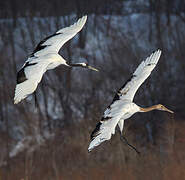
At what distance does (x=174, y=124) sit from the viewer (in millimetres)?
14344

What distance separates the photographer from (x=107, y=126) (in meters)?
5.83

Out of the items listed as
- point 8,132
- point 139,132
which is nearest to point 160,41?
point 139,132

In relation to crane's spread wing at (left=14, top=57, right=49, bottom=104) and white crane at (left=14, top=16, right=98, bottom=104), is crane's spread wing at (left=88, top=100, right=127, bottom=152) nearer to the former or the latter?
white crane at (left=14, top=16, right=98, bottom=104)

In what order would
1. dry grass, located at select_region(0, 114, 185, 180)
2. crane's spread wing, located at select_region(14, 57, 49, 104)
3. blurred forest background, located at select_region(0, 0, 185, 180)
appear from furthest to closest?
1. blurred forest background, located at select_region(0, 0, 185, 180)
2. dry grass, located at select_region(0, 114, 185, 180)
3. crane's spread wing, located at select_region(14, 57, 49, 104)

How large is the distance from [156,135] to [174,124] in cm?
86

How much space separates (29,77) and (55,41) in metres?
0.63

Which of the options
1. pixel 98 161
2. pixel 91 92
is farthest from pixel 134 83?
pixel 91 92

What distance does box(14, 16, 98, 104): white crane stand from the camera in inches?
213

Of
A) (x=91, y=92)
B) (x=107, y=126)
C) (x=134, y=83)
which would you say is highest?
(x=134, y=83)

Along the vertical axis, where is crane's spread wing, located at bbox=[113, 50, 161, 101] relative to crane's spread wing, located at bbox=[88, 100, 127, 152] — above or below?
above

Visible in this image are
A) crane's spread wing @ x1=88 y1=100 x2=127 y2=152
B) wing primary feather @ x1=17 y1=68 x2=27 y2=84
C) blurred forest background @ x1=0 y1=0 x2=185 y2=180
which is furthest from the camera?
blurred forest background @ x1=0 y1=0 x2=185 y2=180

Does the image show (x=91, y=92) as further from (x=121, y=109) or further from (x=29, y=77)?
(x=29, y=77)

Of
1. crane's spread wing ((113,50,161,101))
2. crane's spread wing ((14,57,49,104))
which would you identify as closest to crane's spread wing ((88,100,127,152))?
crane's spread wing ((113,50,161,101))

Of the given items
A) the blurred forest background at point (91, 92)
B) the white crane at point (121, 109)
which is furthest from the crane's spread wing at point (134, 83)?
the blurred forest background at point (91, 92)
